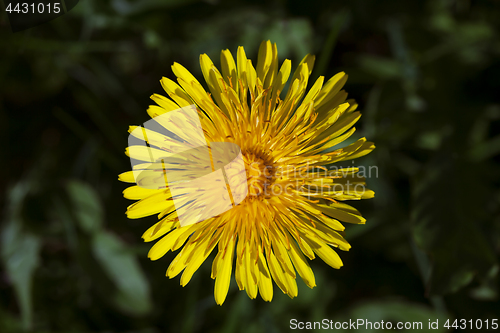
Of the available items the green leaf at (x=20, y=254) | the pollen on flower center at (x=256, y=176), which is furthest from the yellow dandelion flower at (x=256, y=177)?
the green leaf at (x=20, y=254)

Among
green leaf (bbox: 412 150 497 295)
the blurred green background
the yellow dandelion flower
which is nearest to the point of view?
the yellow dandelion flower

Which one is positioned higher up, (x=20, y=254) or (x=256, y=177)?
(x=256, y=177)

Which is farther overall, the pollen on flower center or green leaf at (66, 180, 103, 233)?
green leaf at (66, 180, 103, 233)

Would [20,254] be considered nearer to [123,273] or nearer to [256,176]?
[123,273]

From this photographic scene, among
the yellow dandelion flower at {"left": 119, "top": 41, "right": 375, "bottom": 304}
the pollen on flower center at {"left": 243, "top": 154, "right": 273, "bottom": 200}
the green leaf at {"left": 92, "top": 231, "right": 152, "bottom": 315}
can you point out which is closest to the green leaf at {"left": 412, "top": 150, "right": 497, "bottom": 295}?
the yellow dandelion flower at {"left": 119, "top": 41, "right": 375, "bottom": 304}

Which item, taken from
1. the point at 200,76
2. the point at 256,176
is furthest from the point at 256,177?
the point at 200,76

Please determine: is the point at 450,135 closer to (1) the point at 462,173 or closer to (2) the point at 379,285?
(1) the point at 462,173

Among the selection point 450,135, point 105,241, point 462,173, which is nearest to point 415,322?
point 462,173

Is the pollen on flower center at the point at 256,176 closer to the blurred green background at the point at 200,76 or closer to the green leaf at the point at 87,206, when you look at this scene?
the blurred green background at the point at 200,76

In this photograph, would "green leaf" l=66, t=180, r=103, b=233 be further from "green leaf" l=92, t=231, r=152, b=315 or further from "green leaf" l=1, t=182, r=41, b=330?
"green leaf" l=1, t=182, r=41, b=330
